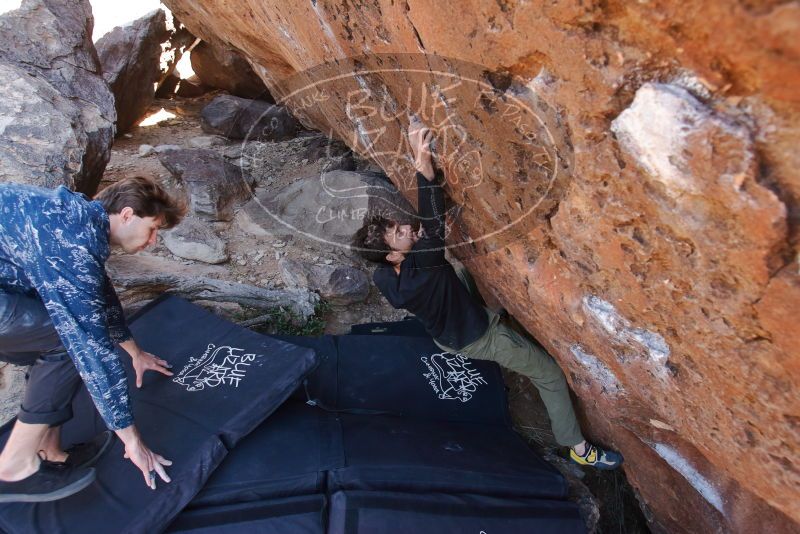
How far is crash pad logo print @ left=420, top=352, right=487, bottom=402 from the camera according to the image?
297cm

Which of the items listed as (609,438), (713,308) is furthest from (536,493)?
(713,308)

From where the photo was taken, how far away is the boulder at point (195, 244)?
3.88 m

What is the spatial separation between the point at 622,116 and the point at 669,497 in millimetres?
2045

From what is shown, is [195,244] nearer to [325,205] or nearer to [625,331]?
[325,205]

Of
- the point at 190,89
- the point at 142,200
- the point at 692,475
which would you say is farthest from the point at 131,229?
the point at 190,89

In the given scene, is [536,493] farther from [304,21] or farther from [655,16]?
[304,21]

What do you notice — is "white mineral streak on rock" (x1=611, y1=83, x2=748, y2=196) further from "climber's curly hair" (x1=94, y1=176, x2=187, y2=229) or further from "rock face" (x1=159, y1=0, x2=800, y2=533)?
"climber's curly hair" (x1=94, y1=176, x2=187, y2=229)

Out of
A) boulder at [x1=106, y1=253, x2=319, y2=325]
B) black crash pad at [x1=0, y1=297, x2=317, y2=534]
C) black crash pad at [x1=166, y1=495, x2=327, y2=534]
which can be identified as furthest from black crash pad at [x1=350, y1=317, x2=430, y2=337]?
black crash pad at [x1=166, y1=495, x2=327, y2=534]

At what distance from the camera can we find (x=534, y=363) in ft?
9.09

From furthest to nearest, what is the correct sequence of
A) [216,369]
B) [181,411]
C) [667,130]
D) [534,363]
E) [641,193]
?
[534,363]
[216,369]
[181,411]
[641,193]
[667,130]

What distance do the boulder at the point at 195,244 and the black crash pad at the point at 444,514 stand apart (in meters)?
2.27

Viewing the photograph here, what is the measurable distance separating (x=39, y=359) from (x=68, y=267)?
552 mm

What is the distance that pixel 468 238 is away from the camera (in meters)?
2.44

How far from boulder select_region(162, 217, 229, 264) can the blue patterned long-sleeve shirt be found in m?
2.00
